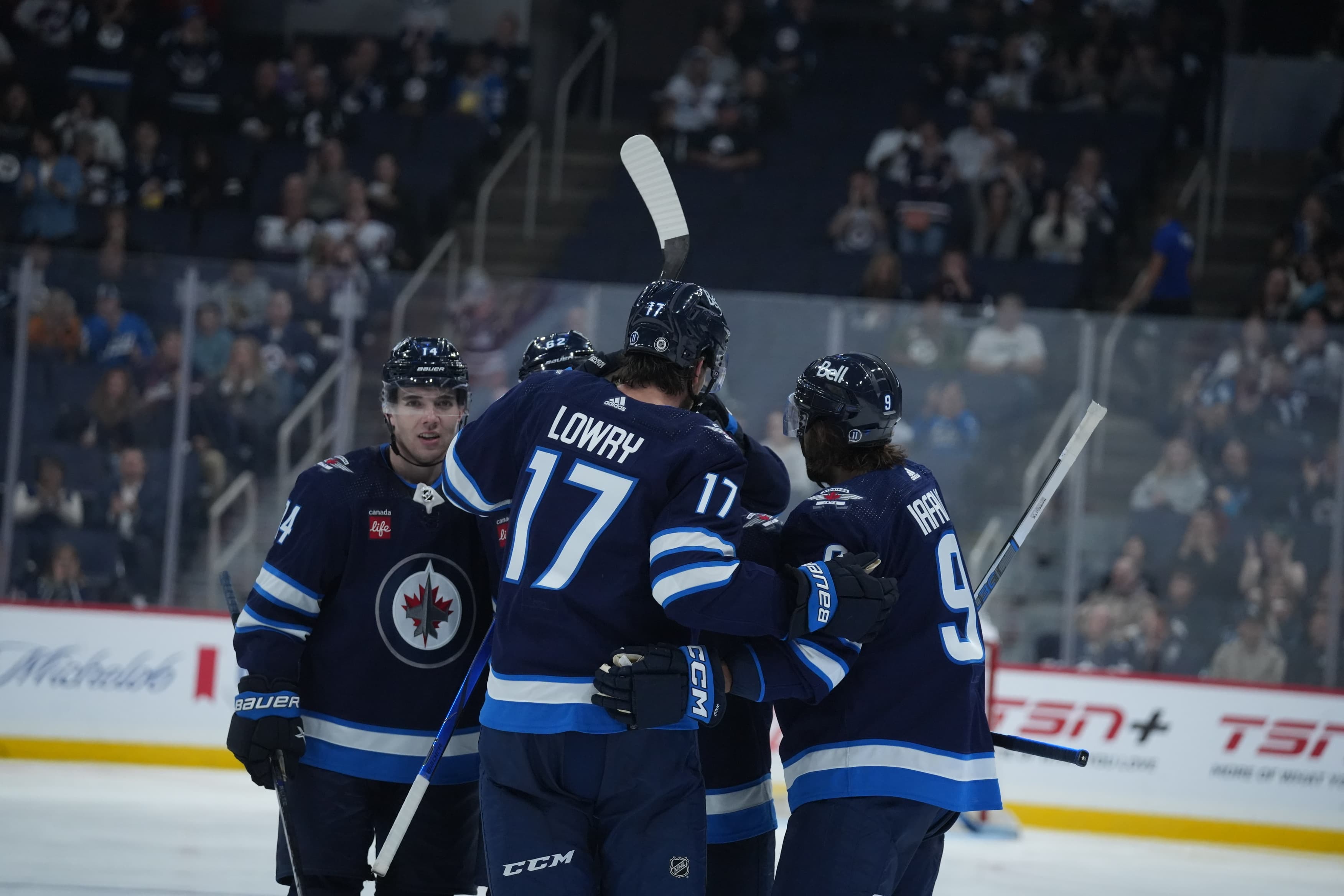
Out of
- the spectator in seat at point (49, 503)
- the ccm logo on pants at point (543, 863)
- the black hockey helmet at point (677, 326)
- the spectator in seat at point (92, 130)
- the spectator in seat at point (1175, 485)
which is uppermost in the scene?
the spectator in seat at point (92, 130)

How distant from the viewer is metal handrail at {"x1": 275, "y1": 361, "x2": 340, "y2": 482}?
719cm

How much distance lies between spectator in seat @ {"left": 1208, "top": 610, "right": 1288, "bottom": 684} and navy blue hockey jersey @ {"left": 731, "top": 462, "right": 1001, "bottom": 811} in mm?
4568

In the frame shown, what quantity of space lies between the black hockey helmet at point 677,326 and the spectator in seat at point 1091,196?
7.58 m

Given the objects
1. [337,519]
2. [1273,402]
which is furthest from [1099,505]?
[337,519]

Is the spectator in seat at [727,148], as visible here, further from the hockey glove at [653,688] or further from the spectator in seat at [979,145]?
the hockey glove at [653,688]

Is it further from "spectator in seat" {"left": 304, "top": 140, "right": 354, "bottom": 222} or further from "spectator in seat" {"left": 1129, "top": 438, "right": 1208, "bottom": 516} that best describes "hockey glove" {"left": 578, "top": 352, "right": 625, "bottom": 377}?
"spectator in seat" {"left": 304, "top": 140, "right": 354, "bottom": 222}

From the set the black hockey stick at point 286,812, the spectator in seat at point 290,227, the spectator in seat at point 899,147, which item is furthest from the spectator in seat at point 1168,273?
the black hockey stick at point 286,812

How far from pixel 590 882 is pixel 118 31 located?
989 cm

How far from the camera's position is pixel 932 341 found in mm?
7059

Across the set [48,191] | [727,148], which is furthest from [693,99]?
[48,191]

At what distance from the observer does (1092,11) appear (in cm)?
1113

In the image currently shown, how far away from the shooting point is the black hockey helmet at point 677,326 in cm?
253

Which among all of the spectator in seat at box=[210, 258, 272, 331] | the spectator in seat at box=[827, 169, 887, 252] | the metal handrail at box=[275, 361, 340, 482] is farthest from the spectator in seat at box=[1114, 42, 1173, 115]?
the spectator in seat at box=[210, 258, 272, 331]

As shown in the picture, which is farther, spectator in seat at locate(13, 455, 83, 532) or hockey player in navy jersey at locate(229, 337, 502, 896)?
spectator in seat at locate(13, 455, 83, 532)
